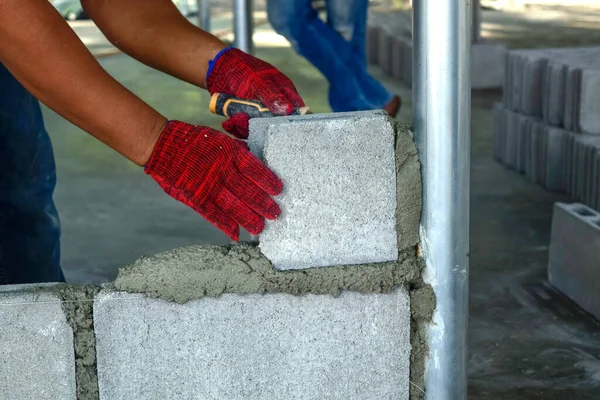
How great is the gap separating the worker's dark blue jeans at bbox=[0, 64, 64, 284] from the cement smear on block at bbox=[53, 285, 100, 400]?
1004 millimetres

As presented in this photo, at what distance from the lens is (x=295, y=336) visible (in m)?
2.34

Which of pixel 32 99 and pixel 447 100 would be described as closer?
pixel 447 100

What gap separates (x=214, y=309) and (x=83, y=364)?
0.33 meters

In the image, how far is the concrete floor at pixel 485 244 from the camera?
10.9 feet

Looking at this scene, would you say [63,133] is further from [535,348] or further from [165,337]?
[165,337]

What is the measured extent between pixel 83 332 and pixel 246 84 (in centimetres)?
73

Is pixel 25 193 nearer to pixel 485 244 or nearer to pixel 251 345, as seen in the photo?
pixel 251 345

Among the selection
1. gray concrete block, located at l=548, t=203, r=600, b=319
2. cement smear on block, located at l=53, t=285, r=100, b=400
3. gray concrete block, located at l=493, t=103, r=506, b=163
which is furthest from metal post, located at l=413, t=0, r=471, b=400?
gray concrete block, located at l=493, t=103, r=506, b=163

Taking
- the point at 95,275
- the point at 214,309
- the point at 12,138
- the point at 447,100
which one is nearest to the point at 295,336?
the point at 214,309

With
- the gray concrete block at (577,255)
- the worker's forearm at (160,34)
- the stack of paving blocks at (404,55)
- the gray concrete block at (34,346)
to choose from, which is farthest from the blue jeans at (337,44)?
the gray concrete block at (34,346)

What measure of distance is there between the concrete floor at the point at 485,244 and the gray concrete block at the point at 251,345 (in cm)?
90

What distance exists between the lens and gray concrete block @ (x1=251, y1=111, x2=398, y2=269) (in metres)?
2.27

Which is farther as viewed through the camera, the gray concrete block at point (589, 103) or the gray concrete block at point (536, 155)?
the gray concrete block at point (536, 155)

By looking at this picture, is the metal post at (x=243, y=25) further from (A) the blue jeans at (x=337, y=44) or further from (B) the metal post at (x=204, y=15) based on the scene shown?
(B) the metal post at (x=204, y=15)
